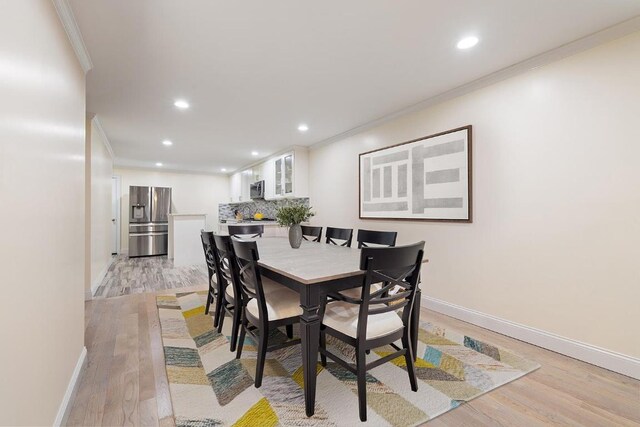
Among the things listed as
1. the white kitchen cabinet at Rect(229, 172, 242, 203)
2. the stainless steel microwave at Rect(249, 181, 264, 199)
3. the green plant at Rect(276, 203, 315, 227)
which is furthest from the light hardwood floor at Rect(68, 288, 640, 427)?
the white kitchen cabinet at Rect(229, 172, 242, 203)

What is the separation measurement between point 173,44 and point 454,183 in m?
2.75

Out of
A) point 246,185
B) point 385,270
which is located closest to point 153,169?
point 246,185

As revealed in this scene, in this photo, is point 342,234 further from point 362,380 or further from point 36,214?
point 36,214

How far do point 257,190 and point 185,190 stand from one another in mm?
3121

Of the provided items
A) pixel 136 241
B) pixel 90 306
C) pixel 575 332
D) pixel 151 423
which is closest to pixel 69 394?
pixel 151 423

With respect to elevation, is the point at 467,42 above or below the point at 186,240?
above

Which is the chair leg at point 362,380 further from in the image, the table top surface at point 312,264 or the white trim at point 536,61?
the white trim at point 536,61

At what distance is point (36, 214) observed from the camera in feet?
4.01

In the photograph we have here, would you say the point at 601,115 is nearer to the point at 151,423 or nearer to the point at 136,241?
the point at 151,423

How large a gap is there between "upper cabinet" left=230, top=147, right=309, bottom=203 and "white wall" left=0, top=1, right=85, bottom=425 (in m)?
3.55

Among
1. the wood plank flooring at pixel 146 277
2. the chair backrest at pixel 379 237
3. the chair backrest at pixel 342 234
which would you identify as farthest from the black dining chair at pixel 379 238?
the wood plank flooring at pixel 146 277

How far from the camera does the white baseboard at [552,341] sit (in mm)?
1935

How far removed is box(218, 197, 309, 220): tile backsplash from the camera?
19.6ft

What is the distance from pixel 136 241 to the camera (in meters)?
7.01
